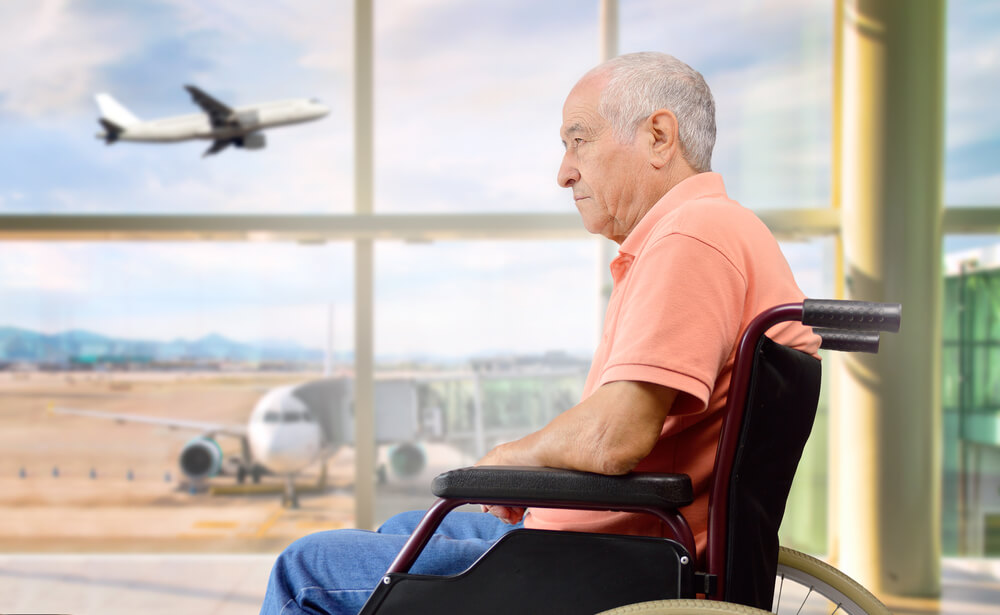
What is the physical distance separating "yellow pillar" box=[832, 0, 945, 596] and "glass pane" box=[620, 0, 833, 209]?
242mm

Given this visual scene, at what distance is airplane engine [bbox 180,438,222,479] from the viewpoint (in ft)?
10.1

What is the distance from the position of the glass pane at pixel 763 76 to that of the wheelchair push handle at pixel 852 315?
247 cm

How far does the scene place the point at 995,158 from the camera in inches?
118

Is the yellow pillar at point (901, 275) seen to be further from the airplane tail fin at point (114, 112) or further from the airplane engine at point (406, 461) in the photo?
the airplane tail fin at point (114, 112)

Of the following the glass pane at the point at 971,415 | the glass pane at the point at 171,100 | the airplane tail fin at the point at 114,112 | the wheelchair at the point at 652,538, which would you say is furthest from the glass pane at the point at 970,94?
the airplane tail fin at the point at 114,112

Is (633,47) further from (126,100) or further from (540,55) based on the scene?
(126,100)

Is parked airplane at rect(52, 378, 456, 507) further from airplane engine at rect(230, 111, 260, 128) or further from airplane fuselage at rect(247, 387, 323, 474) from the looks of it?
airplane engine at rect(230, 111, 260, 128)

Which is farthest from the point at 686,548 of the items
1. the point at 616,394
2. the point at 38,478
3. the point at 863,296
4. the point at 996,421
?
the point at 38,478

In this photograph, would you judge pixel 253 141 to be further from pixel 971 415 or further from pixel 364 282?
pixel 971 415

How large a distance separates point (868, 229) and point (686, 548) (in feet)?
7.92

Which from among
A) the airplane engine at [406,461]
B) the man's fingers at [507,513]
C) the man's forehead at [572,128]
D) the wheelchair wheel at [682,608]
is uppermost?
the man's forehead at [572,128]

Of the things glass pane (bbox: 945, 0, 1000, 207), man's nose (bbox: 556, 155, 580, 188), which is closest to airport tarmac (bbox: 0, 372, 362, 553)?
man's nose (bbox: 556, 155, 580, 188)

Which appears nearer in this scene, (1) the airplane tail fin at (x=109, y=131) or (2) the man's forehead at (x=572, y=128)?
(2) the man's forehead at (x=572, y=128)

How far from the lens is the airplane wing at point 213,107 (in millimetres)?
3027
